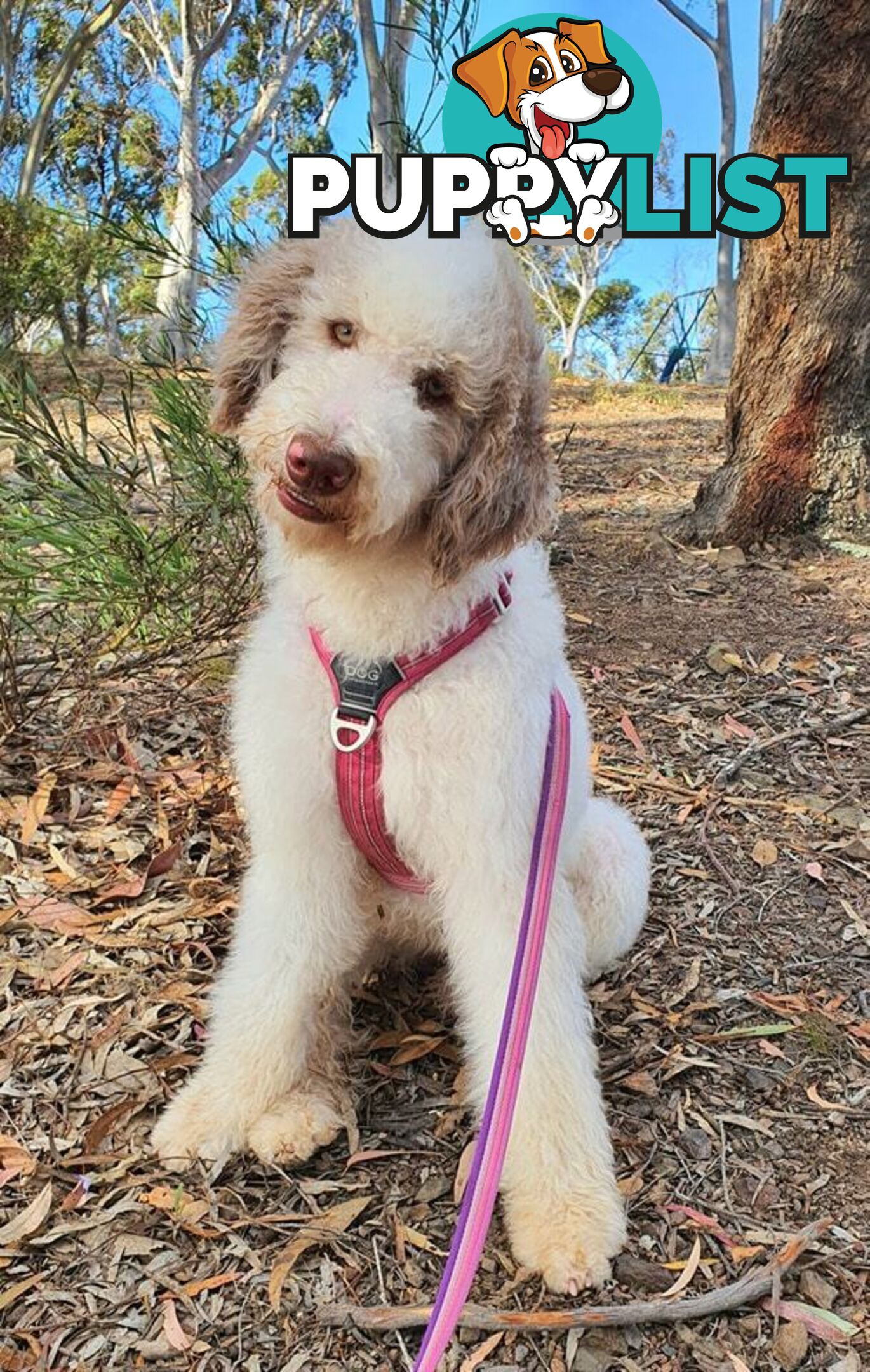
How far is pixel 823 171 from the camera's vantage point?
4949mm

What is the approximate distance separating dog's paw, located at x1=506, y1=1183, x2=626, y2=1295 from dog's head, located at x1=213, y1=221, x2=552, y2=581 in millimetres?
1206

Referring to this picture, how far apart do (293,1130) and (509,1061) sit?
26.5 inches

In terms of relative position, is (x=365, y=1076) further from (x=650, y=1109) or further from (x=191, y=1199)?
(x=650, y=1109)

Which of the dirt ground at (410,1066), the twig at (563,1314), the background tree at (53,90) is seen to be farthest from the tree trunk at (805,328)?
the background tree at (53,90)

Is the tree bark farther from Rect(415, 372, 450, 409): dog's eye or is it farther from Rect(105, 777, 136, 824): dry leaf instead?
Rect(105, 777, 136, 824): dry leaf

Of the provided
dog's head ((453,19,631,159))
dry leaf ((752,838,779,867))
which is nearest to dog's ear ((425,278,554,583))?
dry leaf ((752,838,779,867))

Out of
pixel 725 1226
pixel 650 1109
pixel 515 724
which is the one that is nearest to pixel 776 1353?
pixel 725 1226

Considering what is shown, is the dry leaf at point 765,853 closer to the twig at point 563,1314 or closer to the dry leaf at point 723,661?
the dry leaf at point 723,661

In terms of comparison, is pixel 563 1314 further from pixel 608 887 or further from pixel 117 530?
pixel 117 530

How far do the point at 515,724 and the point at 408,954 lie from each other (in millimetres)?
841

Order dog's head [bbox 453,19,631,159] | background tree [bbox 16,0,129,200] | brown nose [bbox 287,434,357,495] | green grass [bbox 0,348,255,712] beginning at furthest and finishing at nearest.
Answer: background tree [bbox 16,0,129,200]
dog's head [bbox 453,19,631,159]
green grass [bbox 0,348,255,712]
brown nose [bbox 287,434,357,495]

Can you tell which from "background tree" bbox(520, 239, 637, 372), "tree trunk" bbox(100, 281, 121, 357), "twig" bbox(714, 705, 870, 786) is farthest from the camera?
"background tree" bbox(520, 239, 637, 372)

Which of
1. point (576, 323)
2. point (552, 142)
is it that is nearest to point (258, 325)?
point (552, 142)

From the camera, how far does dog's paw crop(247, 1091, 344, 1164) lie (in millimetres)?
2172
